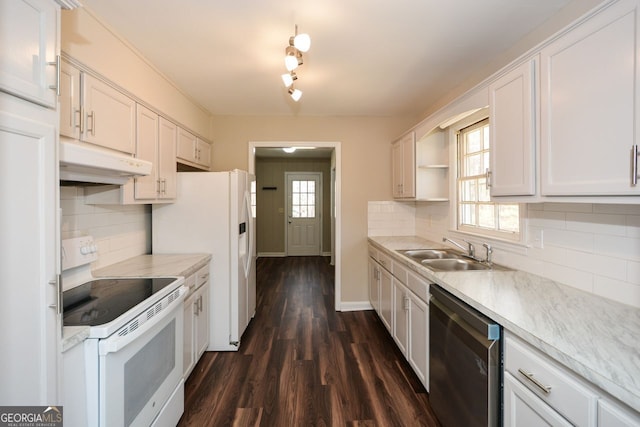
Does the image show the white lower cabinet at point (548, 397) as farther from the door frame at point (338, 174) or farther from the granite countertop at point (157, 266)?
the door frame at point (338, 174)

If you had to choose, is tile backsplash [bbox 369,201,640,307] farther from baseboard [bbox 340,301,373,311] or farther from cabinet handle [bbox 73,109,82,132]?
cabinet handle [bbox 73,109,82,132]

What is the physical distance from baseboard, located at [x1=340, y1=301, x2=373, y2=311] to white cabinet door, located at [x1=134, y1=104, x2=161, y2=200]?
2511mm

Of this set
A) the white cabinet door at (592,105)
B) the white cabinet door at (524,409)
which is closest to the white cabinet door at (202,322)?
the white cabinet door at (524,409)

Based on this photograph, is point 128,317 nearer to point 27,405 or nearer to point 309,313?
point 27,405

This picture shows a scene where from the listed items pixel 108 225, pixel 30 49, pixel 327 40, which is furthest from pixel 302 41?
pixel 108 225

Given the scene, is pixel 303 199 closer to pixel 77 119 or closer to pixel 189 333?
pixel 189 333

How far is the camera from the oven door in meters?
1.18

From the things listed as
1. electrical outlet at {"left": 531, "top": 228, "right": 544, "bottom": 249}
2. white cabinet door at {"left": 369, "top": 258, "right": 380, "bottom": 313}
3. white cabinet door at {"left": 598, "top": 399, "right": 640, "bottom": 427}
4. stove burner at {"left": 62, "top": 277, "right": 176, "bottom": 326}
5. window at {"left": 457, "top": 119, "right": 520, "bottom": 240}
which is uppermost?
window at {"left": 457, "top": 119, "right": 520, "bottom": 240}

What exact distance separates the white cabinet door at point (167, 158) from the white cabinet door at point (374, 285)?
2.22m

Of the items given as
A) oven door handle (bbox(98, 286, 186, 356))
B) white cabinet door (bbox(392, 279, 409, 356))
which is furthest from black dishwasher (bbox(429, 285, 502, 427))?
oven door handle (bbox(98, 286, 186, 356))

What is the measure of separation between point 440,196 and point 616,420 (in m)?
2.48

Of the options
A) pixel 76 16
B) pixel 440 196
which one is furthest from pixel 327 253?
pixel 76 16

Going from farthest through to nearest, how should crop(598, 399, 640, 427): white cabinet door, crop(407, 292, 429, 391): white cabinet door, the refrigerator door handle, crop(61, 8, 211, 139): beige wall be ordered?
1. the refrigerator door handle
2. crop(407, 292, 429, 391): white cabinet door
3. crop(61, 8, 211, 139): beige wall
4. crop(598, 399, 640, 427): white cabinet door

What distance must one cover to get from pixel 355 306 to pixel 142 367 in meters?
2.71
